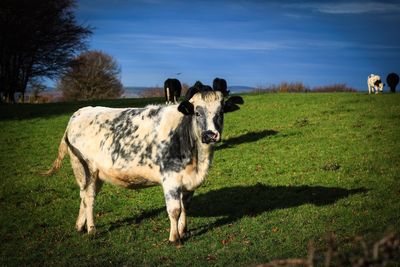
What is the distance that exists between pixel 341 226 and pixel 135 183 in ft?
15.3

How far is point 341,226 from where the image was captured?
10133 millimetres

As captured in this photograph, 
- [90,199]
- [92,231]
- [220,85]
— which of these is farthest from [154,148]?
[92,231]

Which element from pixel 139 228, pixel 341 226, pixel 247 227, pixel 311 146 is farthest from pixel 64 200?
pixel 311 146

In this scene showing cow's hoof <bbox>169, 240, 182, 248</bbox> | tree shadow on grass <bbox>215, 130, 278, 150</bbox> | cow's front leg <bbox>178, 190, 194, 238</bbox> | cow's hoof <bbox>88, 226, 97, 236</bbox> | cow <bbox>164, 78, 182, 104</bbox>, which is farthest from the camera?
cow <bbox>164, 78, 182, 104</bbox>

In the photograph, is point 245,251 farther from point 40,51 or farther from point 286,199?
point 40,51

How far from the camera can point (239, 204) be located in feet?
42.2

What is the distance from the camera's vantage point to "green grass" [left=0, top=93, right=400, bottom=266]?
9.27m

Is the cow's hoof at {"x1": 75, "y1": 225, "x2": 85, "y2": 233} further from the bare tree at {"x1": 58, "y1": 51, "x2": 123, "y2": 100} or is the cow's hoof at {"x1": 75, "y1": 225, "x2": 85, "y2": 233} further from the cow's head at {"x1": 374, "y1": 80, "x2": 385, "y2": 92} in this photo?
the bare tree at {"x1": 58, "y1": 51, "x2": 123, "y2": 100}

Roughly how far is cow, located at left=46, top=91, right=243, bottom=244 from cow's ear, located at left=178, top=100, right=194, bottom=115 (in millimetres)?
20

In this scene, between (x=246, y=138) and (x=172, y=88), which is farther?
(x=172, y=88)

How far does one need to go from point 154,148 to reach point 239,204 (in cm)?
423

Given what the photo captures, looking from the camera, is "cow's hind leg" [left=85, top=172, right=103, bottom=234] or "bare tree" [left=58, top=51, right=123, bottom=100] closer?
"cow's hind leg" [left=85, top=172, right=103, bottom=234]

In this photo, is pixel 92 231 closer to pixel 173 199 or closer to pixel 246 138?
pixel 173 199

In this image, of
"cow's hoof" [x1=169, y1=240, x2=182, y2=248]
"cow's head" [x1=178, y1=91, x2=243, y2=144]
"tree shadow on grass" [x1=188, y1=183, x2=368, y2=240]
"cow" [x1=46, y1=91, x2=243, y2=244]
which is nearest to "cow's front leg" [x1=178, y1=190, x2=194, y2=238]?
"cow" [x1=46, y1=91, x2=243, y2=244]
